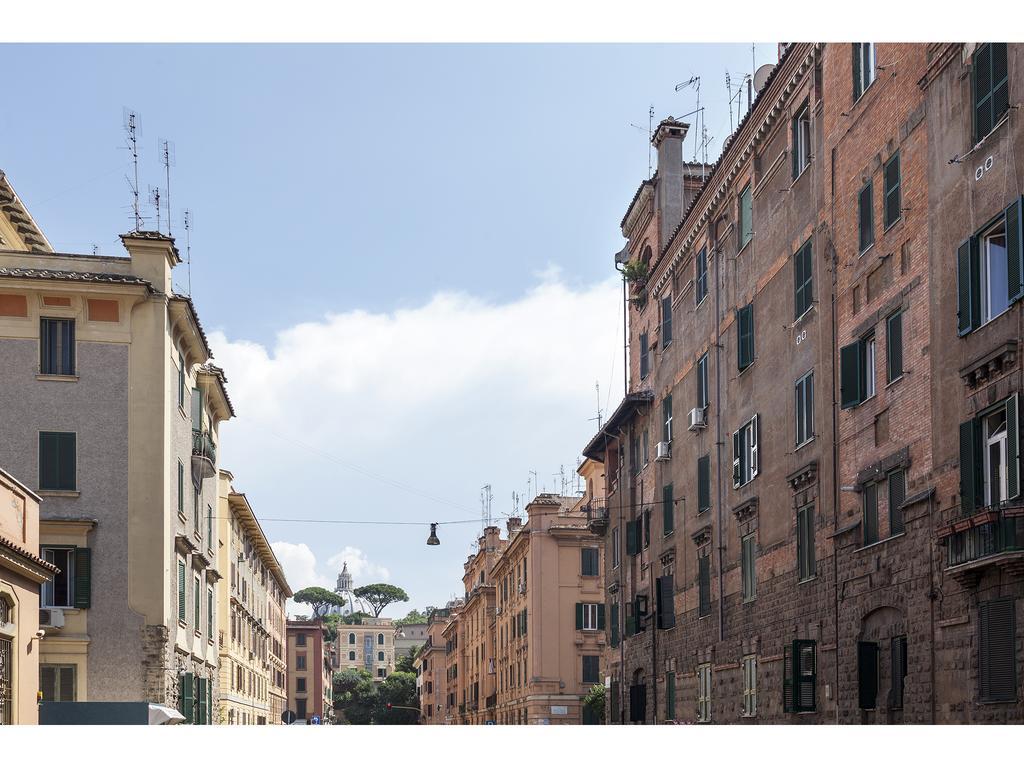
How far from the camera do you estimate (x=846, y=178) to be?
2494 centimetres

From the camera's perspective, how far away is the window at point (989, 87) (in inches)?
728

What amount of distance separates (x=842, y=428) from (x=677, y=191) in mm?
19338

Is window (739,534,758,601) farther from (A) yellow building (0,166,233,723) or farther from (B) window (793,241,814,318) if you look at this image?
(A) yellow building (0,166,233,723)

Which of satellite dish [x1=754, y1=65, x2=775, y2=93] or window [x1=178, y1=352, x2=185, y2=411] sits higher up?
satellite dish [x1=754, y1=65, x2=775, y2=93]

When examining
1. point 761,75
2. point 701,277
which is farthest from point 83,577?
point 761,75

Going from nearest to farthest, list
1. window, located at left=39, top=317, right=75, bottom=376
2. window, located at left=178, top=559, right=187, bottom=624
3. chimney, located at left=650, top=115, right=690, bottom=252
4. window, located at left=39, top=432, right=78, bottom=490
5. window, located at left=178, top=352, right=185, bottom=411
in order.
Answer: window, located at left=39, top=432, right=78, bottom=490
window, located at left=39, top=317, right=75, bottom=376
window, located at left=178, top=559, right=187, bottom=624
window, located at left=178, top=352, right=185, bottom=411
chimney, located at left=650, top=115, right=690, bottom=252

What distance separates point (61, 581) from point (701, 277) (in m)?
18.5

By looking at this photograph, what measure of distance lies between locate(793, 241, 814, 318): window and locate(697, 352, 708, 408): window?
26.1ft

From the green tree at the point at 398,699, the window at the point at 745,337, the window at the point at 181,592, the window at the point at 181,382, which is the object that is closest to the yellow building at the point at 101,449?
the window at the point at 181,592

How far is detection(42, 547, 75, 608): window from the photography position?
33750mm

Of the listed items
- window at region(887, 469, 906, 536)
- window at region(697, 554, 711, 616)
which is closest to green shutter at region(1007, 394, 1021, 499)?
window at region(887, 469, 906, 536)

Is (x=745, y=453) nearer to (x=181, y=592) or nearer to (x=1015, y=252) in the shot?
(x=1015, y=252)

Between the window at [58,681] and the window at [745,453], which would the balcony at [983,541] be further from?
the window at [58,681]

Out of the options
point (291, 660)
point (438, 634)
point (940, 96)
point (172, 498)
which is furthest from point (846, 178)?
point (291, 660)
